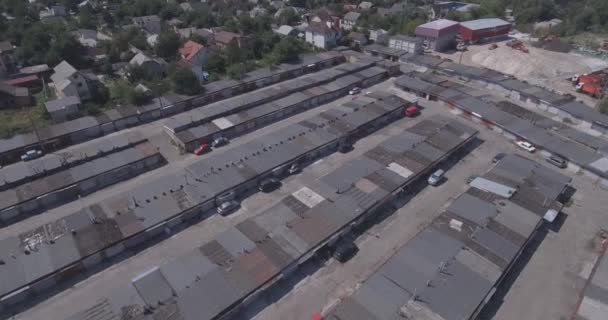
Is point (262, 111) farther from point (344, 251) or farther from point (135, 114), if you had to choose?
point (344, 251)

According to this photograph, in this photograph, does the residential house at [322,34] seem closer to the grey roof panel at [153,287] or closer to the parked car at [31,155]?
the parked car at [31,155]

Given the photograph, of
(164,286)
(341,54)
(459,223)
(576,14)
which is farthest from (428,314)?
(576,14)

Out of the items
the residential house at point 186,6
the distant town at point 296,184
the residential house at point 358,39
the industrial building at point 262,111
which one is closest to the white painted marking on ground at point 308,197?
the distant town at point 296,184

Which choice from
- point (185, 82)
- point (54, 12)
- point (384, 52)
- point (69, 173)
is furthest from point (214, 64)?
point (54, 12)

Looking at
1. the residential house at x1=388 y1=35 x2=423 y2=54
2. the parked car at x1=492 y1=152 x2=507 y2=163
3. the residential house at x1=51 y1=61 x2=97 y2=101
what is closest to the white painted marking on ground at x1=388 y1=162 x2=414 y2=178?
the parked car at x1=492 y1=152 x2=507 y2=163

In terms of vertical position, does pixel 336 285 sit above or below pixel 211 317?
below

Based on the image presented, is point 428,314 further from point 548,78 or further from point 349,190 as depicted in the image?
point 548,78
